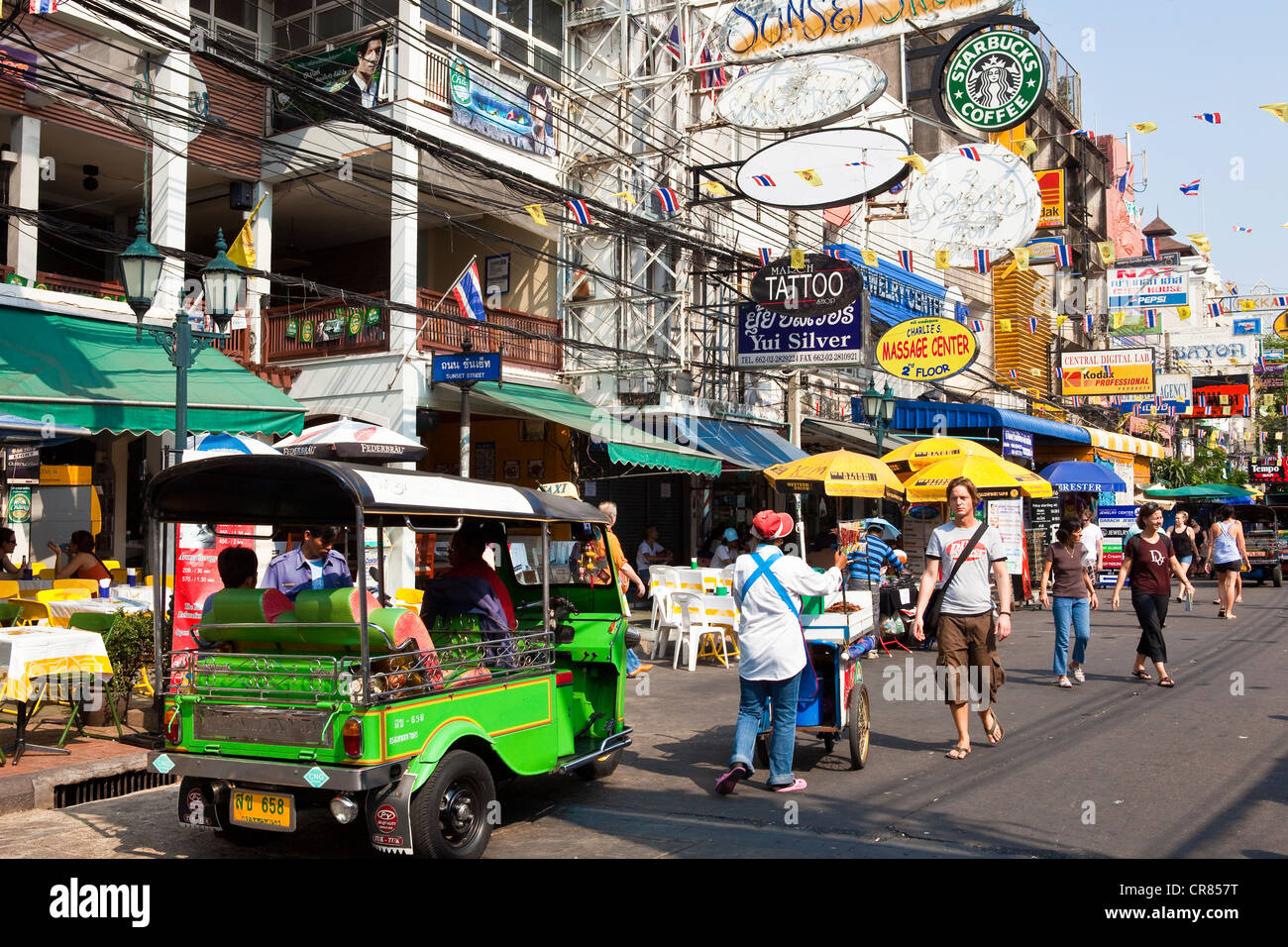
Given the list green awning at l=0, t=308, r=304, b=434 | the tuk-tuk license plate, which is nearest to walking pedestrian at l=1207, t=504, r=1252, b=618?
green awning at l=0, t=308, r=304, b=434

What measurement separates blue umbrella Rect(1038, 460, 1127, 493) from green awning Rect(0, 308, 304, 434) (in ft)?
53.7

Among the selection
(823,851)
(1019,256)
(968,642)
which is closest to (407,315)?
(1019,256)

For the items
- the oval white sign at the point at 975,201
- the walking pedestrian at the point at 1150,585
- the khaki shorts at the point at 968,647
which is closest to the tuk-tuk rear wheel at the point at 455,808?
the khaki shorts at the point at 968,647

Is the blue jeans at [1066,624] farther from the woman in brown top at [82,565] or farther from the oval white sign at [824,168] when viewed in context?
the woman in brown top at [82,565]

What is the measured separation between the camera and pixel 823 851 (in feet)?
18.2

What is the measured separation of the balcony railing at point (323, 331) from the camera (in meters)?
17.2

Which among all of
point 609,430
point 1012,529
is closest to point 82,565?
point 609,430

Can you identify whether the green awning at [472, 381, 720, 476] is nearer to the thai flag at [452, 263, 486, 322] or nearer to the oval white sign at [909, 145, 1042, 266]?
the thai flag at [452, 263, 486, 322]

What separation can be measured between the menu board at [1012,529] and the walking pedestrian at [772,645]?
46.3 ft

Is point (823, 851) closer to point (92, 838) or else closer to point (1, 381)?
point (92, 838)

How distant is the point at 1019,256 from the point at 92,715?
53.3 ft

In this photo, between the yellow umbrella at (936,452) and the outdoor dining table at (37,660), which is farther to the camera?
the yellow umbrella at (936,452)

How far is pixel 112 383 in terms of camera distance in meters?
12.2

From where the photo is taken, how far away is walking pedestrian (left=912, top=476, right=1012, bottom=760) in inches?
305
